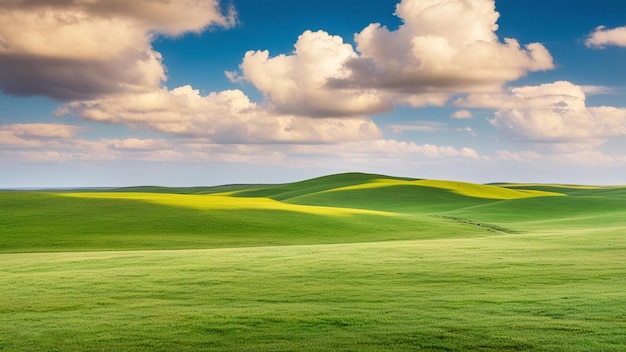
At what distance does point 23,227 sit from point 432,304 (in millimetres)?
37096

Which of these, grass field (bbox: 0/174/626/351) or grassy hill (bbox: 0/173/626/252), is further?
grassy hill (bbox: 0/173/626/252)

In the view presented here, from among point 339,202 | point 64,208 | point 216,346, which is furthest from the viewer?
point 339,202

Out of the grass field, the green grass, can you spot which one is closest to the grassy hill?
the grass field

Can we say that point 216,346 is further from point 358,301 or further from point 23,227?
point 23,227

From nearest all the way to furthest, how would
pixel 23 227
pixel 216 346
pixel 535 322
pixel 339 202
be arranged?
pixel 216 346, pixel 535 322, pixel 23 227, pixel 339 202

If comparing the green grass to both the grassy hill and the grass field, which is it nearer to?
the grass field

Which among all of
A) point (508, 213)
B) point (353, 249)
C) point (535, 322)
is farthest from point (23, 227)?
point (508, 213)

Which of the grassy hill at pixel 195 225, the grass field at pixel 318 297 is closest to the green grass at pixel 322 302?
the grass field at pixel 318 297

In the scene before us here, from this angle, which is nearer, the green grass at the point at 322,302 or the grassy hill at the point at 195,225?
the green grass at the point at 322,302

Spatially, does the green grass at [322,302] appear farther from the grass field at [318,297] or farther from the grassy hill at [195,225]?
the grassy hill at [195,225]

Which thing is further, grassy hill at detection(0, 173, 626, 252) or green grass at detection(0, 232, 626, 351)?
grassy hill at detection(0, 173, 626, 252)

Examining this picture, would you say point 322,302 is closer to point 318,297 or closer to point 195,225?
point 318,297

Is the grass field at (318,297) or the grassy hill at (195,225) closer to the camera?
the grass field at (318,297)

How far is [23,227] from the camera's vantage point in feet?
138
